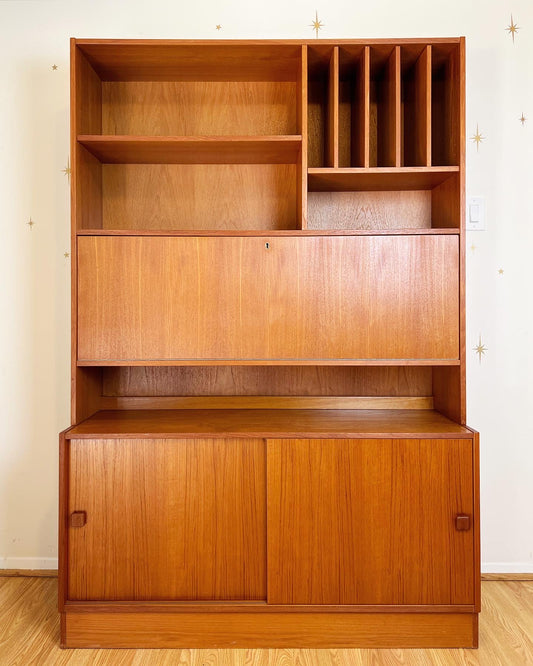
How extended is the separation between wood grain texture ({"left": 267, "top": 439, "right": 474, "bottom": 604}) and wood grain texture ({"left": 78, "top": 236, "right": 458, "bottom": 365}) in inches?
12.4

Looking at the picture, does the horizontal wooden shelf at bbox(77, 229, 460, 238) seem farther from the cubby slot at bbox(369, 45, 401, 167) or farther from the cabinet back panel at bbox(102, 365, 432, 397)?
the cabinet back panel at bbox(102, 365, 432, 397)

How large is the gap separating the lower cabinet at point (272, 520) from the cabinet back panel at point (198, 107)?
3.79ft

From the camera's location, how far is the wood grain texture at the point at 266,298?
166 centimetres

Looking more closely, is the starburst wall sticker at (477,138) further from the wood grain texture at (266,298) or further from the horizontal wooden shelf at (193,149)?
the horizontal wooden shelf at (193,149)

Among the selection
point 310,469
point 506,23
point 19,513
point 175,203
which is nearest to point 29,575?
point 19,513

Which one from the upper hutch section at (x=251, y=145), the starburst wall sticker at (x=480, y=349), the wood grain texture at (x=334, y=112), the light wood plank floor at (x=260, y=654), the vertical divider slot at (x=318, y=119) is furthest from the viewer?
the starburst wall sticker at (x=480, y=349)

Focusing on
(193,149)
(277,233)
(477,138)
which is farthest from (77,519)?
(477,138)

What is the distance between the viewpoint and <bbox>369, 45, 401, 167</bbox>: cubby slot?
1654mm

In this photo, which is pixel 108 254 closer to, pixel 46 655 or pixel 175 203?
pixel 175 203

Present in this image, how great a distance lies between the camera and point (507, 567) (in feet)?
6.57

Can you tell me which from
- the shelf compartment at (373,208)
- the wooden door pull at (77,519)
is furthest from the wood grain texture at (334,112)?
the wooden door pull at (77,519)

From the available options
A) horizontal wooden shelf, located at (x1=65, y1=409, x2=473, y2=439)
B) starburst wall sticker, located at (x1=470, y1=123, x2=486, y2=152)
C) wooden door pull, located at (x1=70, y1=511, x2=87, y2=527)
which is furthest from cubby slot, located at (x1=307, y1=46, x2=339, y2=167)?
wooden door pull, located at (x1=70, y1=511, x2=87, y2=527)

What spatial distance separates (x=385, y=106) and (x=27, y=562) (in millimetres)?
2214

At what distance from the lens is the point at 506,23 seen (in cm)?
195
